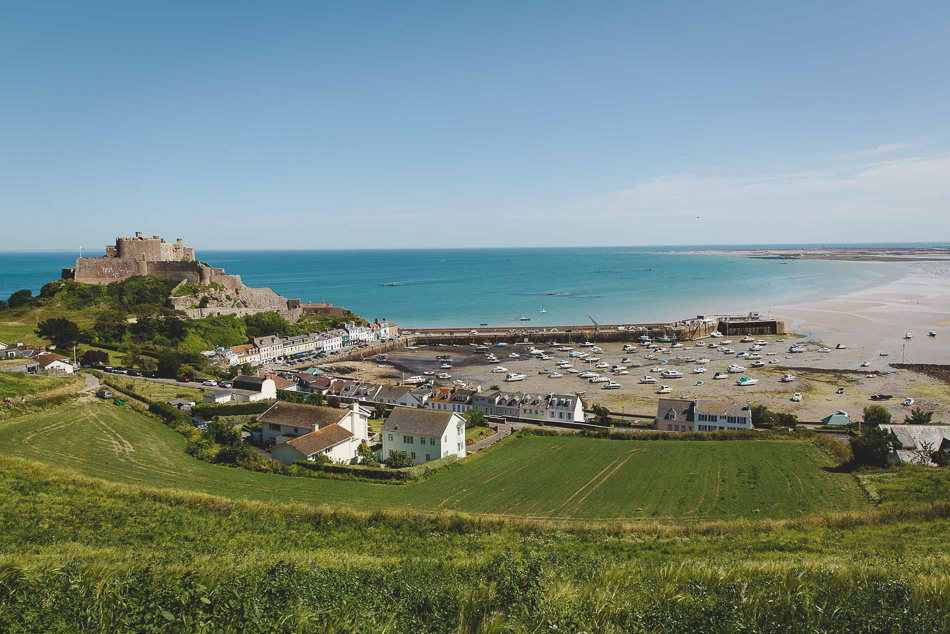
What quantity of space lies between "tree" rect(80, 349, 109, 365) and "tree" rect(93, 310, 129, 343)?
6.72 m

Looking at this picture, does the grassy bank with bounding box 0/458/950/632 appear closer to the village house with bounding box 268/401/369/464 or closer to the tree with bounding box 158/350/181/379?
the village house with bounding box 268/401/369/464

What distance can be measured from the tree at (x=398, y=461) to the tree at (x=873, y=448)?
62.0 feet

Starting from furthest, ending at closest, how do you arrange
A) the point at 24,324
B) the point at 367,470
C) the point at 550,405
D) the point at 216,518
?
the point at 24,324
the point at 550,405
the point at 367,470
the point at 216,518

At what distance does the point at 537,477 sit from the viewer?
894 inches

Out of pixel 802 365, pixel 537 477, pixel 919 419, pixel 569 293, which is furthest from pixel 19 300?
pixel 569 293

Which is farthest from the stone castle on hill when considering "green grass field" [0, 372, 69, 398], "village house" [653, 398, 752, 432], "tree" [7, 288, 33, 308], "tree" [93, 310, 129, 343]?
"village house" [653, 398, 752, 432]

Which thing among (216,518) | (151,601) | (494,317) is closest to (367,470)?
(216,518)

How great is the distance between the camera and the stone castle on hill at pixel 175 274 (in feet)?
199

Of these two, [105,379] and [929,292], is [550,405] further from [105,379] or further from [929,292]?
[929,292]

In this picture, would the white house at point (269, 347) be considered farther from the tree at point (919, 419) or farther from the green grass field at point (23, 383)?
the tree at point (919, 419)

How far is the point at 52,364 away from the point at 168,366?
277 inches

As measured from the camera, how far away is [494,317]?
86375 mm

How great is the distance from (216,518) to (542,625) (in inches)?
502

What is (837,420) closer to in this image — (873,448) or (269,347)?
(873,448)
